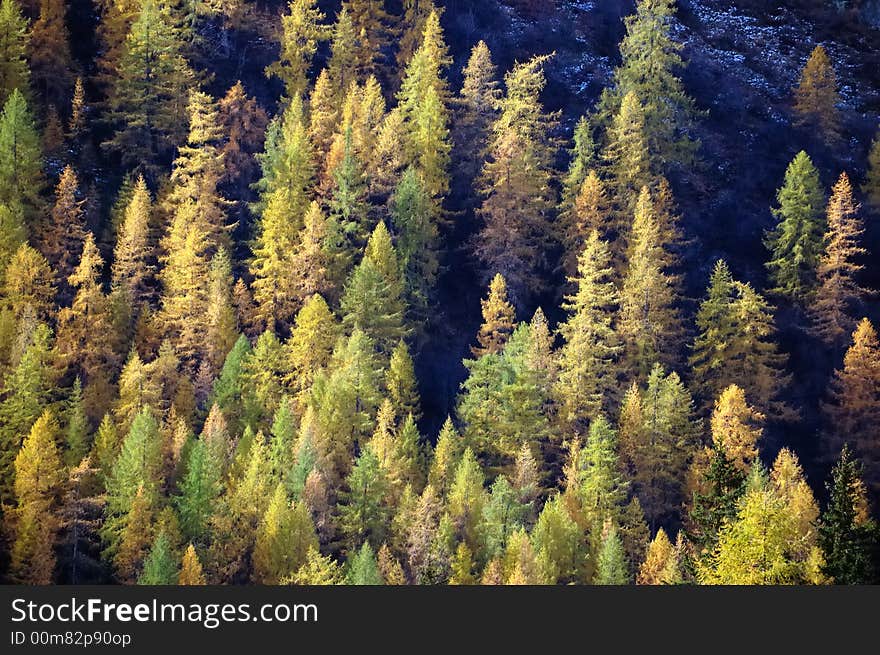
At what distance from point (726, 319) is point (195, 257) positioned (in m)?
31.5

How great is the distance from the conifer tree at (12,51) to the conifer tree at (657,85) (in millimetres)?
41059

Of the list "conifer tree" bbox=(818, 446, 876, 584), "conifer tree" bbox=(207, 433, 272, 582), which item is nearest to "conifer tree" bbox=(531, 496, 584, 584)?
"conifer tree" bbox=(207, 433, 272, 582)

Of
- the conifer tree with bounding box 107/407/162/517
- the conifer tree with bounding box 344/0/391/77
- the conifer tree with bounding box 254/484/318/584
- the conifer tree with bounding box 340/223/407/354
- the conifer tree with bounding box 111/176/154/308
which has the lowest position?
the conifer tree with bounding box 254/484/318/584

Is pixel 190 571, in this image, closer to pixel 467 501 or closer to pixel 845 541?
pixel 467 501

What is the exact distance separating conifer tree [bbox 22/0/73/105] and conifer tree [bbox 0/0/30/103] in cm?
205

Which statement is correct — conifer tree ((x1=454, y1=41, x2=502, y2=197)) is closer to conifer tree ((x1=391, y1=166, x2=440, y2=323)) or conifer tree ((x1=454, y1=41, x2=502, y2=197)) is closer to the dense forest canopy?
the dense forest canopy

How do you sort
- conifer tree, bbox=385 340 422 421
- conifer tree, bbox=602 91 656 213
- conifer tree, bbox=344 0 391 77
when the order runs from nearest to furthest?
conifer tree, bbox=385 340 422 421, conifer tree, bbox=602 91 656 213, conifer tree, bbox=344 0 391 77

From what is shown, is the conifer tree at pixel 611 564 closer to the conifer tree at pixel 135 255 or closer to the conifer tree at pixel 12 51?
the conifer tree at pixel 135 255

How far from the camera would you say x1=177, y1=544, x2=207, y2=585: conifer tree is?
58.6m

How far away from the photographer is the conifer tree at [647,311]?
75000 millimetres

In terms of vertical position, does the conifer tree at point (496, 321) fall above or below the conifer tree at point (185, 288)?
below

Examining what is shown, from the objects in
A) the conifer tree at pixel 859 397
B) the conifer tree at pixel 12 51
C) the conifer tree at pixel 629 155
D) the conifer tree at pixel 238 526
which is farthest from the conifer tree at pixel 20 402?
the conifer tree at pixel 859 397

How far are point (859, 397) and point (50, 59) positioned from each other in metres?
59.9

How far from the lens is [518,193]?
83125 millimetres
